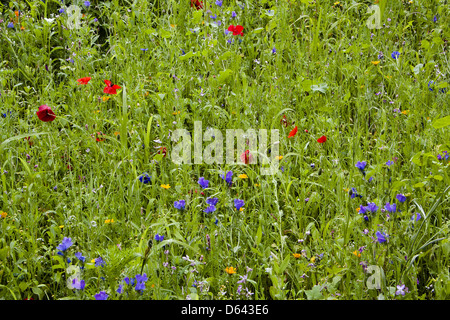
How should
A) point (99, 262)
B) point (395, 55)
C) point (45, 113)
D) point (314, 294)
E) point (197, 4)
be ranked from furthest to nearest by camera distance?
point (197, 4) < point (395, 55) < point (45, 113) < point (99, 262) < point (314, 294)

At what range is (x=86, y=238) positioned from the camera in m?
1.97

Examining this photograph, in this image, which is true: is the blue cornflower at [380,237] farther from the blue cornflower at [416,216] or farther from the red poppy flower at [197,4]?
the red poppy flower at [197,4]

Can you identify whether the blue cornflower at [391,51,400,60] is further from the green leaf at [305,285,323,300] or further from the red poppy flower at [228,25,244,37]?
the green leaf at [305,285,323,300]

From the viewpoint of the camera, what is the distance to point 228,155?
2.35 metres

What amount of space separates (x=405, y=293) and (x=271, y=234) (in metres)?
0.54

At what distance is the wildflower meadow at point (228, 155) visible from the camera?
1.74 m

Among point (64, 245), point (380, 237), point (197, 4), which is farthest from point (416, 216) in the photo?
point (197, 4)

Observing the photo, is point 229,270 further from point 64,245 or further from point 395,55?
point 395,55

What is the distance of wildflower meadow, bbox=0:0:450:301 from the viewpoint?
1.74 meters

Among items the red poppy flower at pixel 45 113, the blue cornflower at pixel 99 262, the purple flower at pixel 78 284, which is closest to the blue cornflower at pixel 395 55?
the red poppy flower at pixel 45 113

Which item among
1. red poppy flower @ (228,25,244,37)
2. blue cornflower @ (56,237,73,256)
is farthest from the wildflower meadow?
red poppy flower @ (228,25,244,37)

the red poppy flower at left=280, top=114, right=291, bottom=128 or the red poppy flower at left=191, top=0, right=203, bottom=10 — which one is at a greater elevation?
the red poppy flower at left=191, top=0, right=203, bottom=10

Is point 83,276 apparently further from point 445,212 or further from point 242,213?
point 445,212

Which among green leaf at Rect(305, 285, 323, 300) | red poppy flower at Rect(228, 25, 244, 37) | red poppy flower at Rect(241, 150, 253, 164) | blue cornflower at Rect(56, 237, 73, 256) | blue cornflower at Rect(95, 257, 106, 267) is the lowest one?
green leaf at Rect(305, 285, 323, 300)
